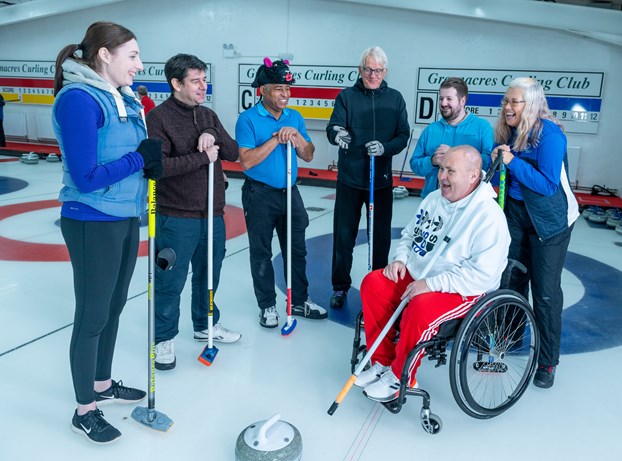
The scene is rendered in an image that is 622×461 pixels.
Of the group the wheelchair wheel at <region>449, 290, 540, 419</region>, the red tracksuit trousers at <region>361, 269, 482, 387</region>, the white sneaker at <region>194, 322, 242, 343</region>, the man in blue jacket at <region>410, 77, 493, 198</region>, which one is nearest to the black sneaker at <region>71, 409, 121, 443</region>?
the white sneaker at <region>194, 322, 242, 343</region>

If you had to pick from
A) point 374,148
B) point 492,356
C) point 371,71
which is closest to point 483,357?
point 492,356

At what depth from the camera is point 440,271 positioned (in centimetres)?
223

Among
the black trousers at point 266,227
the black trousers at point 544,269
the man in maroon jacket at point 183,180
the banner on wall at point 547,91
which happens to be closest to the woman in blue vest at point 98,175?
the man in maroon jacket at point 183,180

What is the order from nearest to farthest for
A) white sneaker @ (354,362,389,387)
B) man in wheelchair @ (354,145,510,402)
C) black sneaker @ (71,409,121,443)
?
black sneaker @ (71,409,121,443) → man in wheelchair @ (354,145,510,402) → white sneaker @ (354,362,389,387)

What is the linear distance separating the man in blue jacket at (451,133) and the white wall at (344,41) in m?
5.37

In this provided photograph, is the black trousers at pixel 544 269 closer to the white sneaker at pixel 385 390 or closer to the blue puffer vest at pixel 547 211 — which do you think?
the blue puffer vest at pixel 547 211

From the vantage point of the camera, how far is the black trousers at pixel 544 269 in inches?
97.7

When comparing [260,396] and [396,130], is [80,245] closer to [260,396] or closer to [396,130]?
[260,396]

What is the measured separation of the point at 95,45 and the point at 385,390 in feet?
5.54

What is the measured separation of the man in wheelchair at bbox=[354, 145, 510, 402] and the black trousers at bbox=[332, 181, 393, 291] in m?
0.92

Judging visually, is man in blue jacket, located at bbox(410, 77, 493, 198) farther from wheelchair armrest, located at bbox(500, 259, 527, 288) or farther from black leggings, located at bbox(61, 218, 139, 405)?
black leggings, located at bbox(61, 218, 139, 405)

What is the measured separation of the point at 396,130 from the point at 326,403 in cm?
179

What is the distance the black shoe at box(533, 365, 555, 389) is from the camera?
100 inches

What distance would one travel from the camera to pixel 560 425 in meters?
2.23
